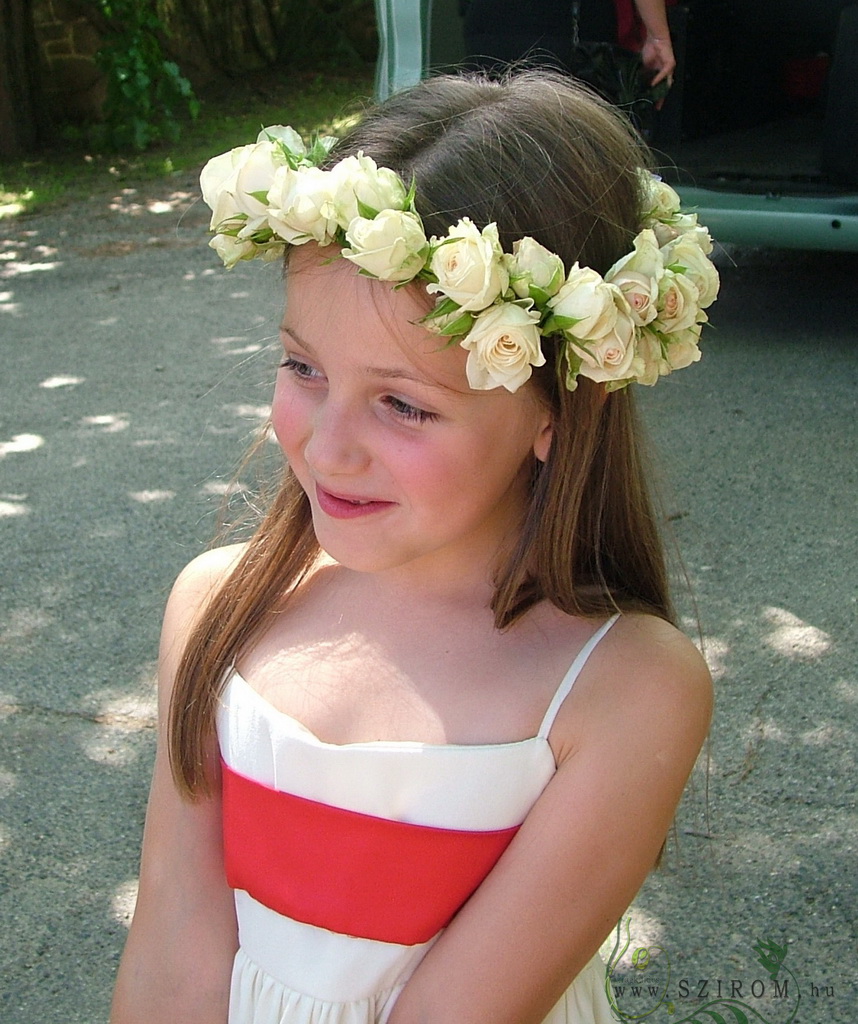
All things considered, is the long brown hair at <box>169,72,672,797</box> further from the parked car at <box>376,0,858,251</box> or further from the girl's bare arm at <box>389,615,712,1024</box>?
the parked car at <box>376,0,858,251</box>

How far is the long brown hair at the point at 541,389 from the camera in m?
1.59

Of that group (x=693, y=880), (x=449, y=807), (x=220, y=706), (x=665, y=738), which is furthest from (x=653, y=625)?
(x=693, y=880)

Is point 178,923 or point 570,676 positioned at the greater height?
point 570,676

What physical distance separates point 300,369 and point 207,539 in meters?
2.55

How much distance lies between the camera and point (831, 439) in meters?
4.65

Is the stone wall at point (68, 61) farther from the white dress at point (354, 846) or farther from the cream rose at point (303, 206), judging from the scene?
the white dress at point (354, 846)

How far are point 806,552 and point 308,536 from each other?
92.0 inches

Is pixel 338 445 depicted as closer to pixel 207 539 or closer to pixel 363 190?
pixel 363 190

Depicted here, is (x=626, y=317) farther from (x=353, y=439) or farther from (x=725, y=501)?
(x=725, y=501)

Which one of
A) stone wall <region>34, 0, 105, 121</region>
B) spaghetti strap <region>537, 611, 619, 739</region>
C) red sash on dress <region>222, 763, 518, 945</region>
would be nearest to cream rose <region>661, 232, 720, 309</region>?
spaghetti strap <region>537, 611, 619, 739</region>

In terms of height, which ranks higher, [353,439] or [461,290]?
[461,290]

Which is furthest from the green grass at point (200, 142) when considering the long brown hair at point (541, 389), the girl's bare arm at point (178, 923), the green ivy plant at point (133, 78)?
the girl's bare arm at point (178, 923)

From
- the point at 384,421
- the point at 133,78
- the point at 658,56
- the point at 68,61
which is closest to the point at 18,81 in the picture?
the point at 68,61

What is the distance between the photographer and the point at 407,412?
1.58 metres
